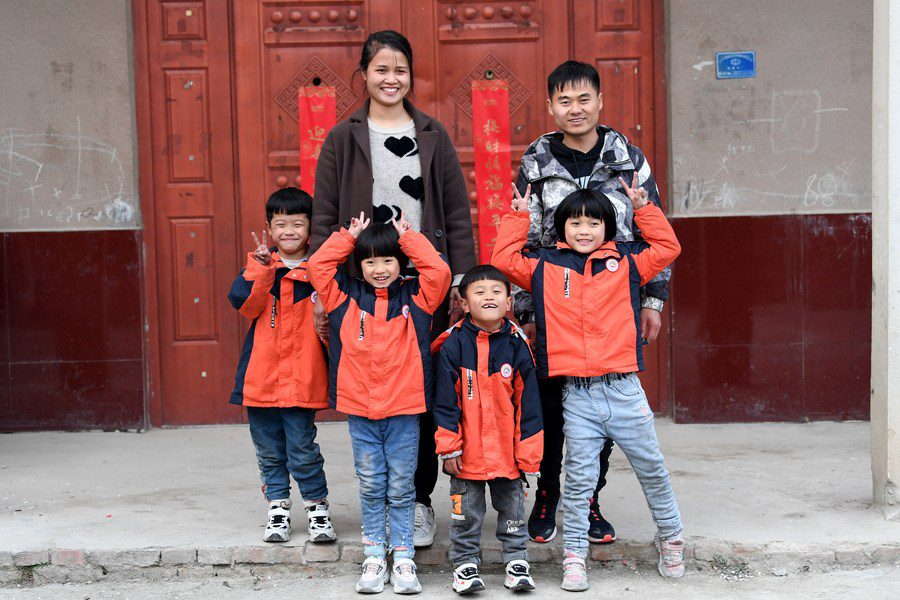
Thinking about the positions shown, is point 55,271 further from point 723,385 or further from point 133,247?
point 723,385

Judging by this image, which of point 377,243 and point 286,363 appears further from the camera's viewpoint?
point 286,363

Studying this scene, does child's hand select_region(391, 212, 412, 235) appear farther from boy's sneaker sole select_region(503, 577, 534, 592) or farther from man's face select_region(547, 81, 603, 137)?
boy's sneaker sole select_region(503, 577, 534, 592)

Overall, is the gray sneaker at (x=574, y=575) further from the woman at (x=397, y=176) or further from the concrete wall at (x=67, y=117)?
the concrete wall at (x=67, y=117)

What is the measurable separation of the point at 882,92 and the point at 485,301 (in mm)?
1940

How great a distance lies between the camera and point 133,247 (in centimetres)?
641

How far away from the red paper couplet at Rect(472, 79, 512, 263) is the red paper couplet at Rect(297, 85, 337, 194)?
2.78 ft

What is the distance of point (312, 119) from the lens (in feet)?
21.2

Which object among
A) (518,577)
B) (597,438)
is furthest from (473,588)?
(597,438)

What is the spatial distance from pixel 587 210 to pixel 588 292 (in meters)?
0.31

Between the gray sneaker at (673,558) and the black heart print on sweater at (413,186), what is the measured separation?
1.65 meters

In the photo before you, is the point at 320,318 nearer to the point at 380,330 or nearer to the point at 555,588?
the point at 380,330

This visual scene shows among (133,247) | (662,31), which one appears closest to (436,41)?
(662,31)

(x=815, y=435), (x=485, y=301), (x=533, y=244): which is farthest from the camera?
(x=815, y=435)

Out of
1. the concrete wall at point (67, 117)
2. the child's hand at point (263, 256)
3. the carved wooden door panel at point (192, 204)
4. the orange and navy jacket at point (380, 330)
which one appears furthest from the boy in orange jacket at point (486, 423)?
the concrete wall at point (67, 117)
